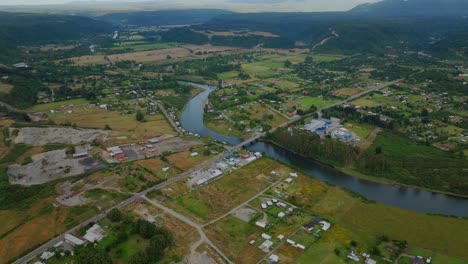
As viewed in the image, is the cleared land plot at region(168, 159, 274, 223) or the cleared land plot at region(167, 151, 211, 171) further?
the cleared land plot at region(167, 151, 211, 171)

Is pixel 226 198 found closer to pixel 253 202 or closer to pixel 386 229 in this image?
pixel 253 202

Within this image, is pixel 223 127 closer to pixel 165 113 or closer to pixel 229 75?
pixel 165 113

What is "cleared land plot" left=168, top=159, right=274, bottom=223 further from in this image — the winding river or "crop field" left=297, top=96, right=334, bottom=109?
"crop field" left=297, top=96, right=334, bottom=109

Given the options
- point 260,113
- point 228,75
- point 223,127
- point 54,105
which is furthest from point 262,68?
point 54,105

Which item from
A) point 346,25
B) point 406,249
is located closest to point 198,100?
point 406,249

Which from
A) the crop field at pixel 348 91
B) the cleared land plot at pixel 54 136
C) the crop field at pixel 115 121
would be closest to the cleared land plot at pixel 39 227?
the cleared land plot at pixel 54 136

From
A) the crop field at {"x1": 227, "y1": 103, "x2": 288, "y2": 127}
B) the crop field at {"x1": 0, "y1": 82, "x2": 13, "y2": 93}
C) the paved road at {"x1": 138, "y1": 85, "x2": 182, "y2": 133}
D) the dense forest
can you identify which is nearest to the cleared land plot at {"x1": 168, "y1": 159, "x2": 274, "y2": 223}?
the dense forest
